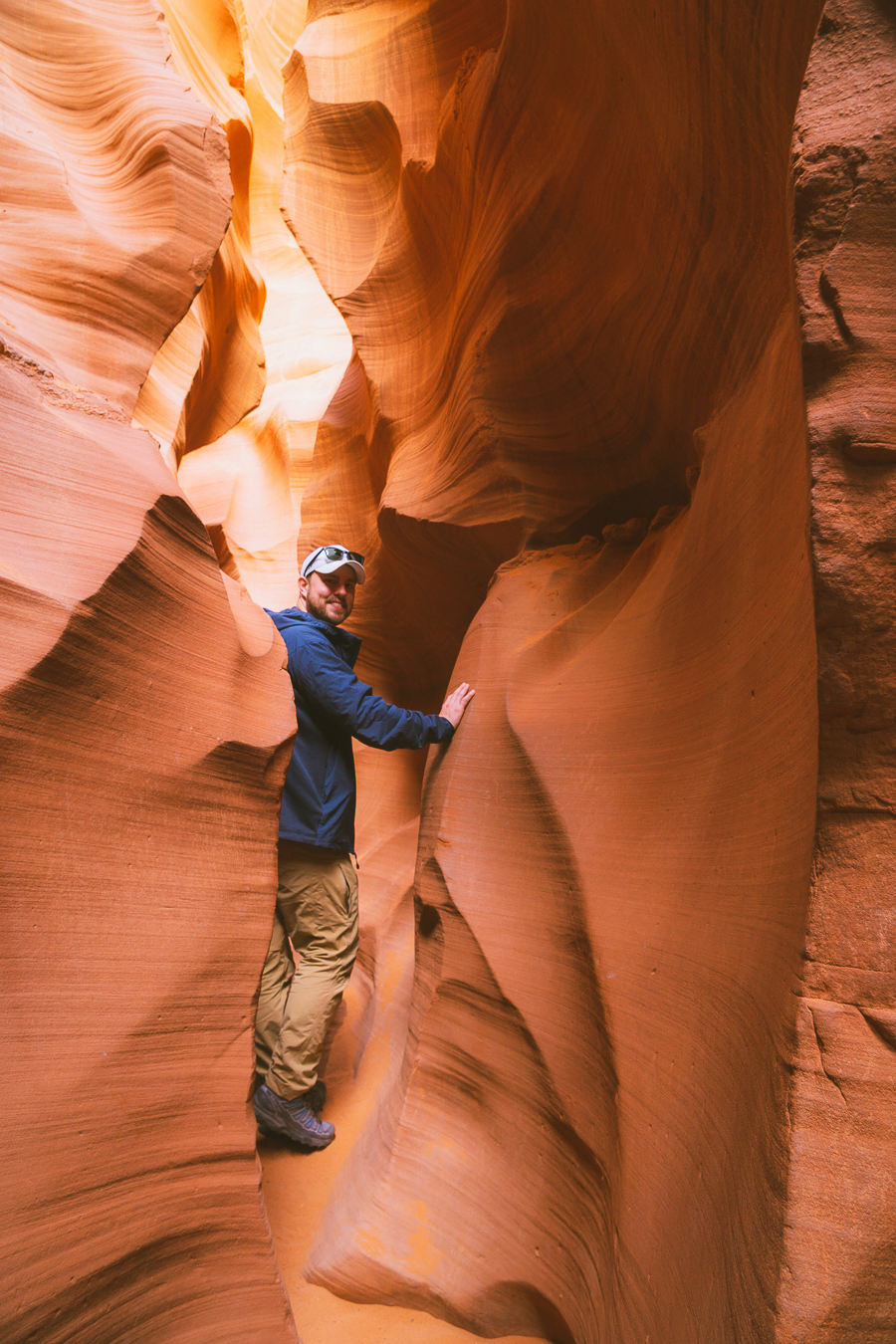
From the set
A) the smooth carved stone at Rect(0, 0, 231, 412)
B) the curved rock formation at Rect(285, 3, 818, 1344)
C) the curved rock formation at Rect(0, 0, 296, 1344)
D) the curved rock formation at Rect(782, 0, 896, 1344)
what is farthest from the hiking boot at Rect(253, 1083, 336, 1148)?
the smooth carved stone at Rect(0, 0, 231, 412)

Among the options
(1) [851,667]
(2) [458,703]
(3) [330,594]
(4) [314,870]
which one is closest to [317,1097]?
(4) [314,870]

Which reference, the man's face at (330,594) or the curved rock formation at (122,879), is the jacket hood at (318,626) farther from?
the curved rock formation at (122,879)

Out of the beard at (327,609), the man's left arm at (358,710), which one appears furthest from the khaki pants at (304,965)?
the beard at (327,609)

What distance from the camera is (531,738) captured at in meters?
2.73

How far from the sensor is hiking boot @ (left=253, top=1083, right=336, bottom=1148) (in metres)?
3.06

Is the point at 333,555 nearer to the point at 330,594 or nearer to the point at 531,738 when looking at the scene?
the point at 330,594

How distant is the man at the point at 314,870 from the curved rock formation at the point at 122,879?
421 mm

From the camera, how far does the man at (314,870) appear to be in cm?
301

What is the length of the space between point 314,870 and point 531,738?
106cm

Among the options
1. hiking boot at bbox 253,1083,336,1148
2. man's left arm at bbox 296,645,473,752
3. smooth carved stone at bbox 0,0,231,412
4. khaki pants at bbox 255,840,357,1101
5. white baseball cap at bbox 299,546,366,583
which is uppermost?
smooth carved stone at bbox 0,0,231,412

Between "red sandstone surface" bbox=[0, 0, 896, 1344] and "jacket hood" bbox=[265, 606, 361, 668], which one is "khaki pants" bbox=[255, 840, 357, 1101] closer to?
"red sandstone surface" bbox=[0, 0, 896, 1344]

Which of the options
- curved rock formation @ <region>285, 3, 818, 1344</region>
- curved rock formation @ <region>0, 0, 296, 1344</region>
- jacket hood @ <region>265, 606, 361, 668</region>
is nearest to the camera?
curved rock formation @ <region>285, 3, 818, 1344</region>

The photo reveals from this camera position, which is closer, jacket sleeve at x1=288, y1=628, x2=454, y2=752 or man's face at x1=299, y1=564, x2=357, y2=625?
jacket sleeve at x1=288, y1=628, x2=454, y2=752

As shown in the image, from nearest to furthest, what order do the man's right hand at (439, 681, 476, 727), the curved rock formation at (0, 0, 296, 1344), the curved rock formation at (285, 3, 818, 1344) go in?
the curved rock formation at (285, 3, 818, 1344) → the curved rock formation at (0, 0, 296, 1344) → the man's right hand at (439, 681, 476, 727)
